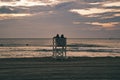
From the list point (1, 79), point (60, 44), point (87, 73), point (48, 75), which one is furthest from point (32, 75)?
point (60, 44)

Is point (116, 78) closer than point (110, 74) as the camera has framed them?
Yes

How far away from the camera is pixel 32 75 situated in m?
18.0

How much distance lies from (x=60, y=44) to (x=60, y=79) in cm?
1368

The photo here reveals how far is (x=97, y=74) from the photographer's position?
60.6ft

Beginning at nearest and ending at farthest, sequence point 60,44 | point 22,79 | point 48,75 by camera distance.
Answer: point 22,79 → point 48,75 → point 60,44

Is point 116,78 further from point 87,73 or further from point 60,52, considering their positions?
point 60,52

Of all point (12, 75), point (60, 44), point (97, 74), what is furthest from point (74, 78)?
point (60, 44)

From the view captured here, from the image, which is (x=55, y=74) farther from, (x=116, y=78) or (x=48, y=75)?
(x=116, y=78)

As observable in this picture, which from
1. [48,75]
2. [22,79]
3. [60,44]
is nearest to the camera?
[22,79]

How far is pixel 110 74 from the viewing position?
18.5 meters

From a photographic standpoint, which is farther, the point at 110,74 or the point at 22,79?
the point at 110,74

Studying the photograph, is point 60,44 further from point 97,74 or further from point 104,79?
point 104,79

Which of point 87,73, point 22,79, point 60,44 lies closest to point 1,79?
point 22,79

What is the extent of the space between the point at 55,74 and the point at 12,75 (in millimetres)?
2391
